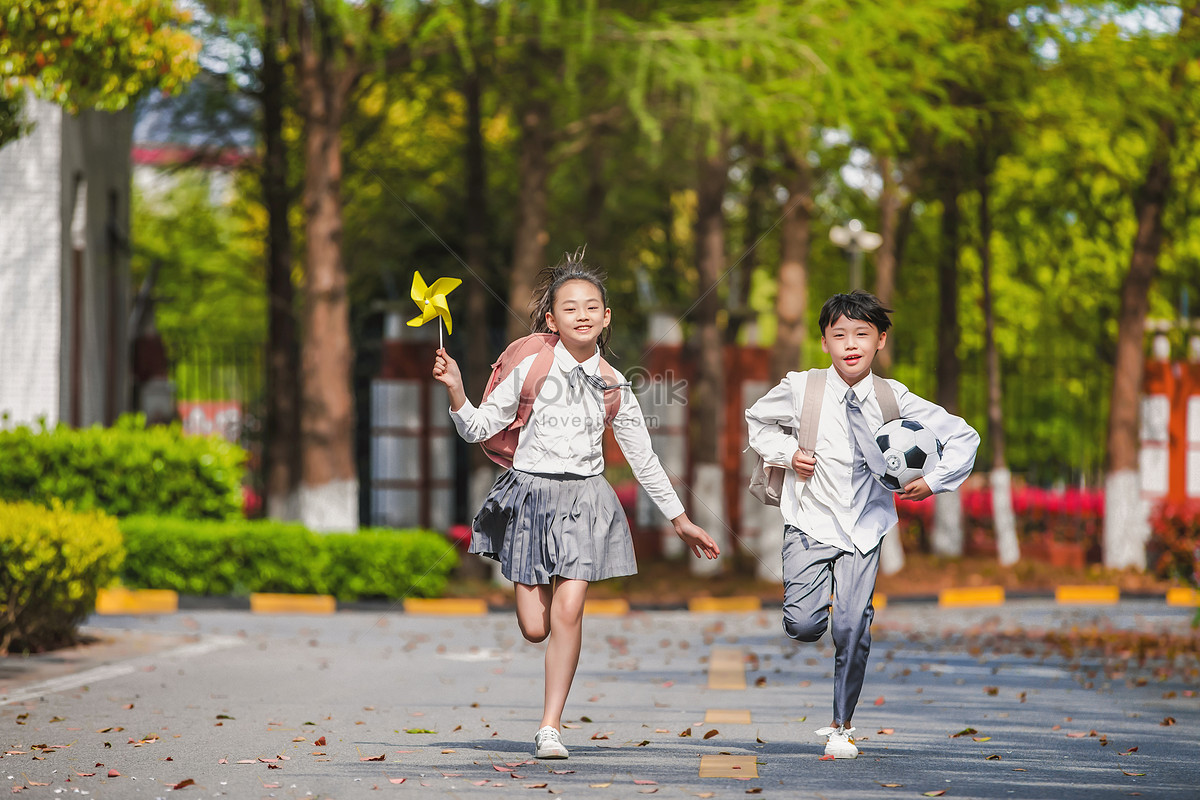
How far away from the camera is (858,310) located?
19.9 feet

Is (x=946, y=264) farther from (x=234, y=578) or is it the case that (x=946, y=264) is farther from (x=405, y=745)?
(x=405, y=745)

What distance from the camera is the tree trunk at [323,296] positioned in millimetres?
15727

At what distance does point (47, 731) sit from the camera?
6.62 metres

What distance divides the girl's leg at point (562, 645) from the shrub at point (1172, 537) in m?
12.2

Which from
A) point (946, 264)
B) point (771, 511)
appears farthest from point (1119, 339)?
point (771, 511)

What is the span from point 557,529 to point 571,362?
71cm

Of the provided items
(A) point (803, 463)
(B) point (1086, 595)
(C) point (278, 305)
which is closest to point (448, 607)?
(C) point (278, 305)

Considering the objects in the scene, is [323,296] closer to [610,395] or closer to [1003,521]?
[1003,521]

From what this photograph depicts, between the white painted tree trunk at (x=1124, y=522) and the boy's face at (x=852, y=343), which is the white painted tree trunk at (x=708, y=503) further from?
the boy's face at (x=852, y=343)

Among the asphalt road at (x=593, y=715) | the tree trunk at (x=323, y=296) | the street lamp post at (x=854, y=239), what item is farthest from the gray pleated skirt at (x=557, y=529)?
the street lamp post at (x=854, y=239)

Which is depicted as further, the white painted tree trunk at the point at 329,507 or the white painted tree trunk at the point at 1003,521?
the white painted tree trunk at the point at 1003,521

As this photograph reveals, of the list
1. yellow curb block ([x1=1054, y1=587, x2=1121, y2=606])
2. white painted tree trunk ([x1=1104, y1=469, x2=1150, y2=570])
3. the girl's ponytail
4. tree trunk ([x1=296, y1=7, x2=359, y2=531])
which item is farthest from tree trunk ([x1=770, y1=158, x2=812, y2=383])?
the girl's ponytail

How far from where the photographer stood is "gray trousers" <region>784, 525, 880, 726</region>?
231 inches

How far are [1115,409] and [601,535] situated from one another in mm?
14036
